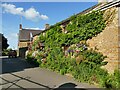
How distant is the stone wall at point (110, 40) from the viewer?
10617mm

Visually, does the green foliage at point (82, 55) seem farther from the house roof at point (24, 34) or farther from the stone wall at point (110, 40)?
the house roof at point (24, 34)

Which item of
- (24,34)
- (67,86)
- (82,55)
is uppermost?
(24,34)

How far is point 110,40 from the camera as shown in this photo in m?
11.0

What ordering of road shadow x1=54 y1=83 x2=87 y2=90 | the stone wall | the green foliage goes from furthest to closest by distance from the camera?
the green foliage < the stone wall < road shadow x1=54 y1=83 x2=87 y2=90

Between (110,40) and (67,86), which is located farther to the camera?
(110,40)

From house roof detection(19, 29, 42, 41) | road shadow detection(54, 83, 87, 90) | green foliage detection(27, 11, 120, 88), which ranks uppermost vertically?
house roof detection(19, 29, 42, 41)

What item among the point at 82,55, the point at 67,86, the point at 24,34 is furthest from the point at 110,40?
the point at 24,34

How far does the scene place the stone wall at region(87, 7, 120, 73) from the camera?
34.8 ft

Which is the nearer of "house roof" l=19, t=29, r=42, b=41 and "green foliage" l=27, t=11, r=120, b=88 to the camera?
"green foliage" l=27, t=11, r=120, b=88

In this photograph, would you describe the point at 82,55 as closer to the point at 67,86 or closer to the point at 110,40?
the point at 110,40

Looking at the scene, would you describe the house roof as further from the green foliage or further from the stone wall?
the stone wall

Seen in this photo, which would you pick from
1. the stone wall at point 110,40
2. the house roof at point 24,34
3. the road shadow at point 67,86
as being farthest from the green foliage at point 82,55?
the house roof at point 24,34

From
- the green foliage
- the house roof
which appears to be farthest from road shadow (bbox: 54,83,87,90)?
the house roof

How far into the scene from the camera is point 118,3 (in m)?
10.5
